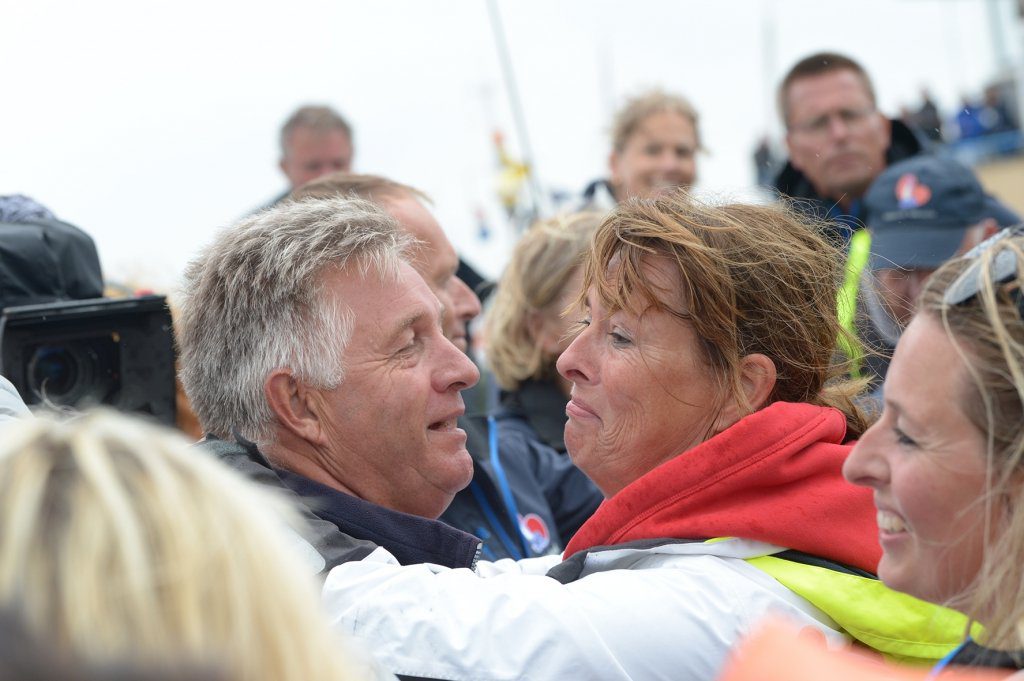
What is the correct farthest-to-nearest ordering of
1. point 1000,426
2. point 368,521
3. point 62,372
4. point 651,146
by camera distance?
point 651,146
point 62,372
point 368,521
point 1000,426

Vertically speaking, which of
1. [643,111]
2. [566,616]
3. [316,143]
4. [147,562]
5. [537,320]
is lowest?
[566,616]

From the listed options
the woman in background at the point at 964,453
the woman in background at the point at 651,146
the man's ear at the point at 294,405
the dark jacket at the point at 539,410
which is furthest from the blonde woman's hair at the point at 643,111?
the woman in background at the point at 964,453

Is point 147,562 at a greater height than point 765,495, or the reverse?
point 147,562

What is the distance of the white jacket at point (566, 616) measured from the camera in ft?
6.17

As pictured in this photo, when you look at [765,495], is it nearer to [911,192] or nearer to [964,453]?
[964,453]

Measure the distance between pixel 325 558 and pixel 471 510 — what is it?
1005mm

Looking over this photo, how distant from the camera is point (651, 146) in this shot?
4.82m

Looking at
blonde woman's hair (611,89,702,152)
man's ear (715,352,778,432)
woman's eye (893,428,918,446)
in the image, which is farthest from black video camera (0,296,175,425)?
blonde woman's hair (611,89,702,152)

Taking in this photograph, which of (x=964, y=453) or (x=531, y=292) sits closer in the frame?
(x=964, y=453)

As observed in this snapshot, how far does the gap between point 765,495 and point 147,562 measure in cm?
144

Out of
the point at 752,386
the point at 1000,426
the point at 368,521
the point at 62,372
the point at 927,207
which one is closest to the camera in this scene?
the point at 1000,426

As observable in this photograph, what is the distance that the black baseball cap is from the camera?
4.00m

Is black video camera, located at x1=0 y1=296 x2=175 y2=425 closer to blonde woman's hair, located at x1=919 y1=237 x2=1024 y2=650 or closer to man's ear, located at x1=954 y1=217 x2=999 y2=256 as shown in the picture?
blonde woman's hair, located at x1=919 y1=237 x2=1024 y2=650

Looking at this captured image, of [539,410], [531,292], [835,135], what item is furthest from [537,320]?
[835,135]
